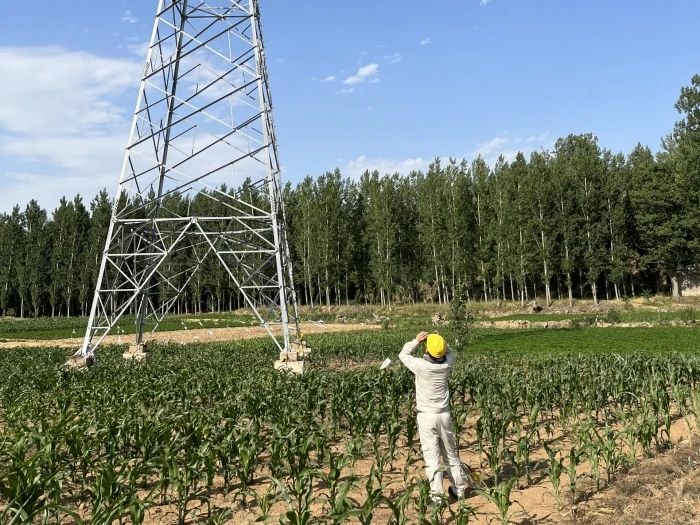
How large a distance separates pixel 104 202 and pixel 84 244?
7369 millimetres

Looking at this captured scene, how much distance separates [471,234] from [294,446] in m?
54.5

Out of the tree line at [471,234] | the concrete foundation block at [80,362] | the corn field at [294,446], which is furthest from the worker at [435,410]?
the tree line at [471,234]

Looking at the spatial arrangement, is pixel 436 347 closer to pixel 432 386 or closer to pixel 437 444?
pixel 432 386

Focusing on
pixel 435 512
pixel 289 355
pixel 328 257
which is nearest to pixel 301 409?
pixel 435 512

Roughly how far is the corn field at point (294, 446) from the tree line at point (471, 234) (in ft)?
143

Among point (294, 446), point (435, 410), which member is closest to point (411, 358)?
point (435, 410)

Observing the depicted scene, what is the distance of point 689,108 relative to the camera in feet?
165

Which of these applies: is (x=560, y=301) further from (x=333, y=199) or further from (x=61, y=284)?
(x=61, y=284)

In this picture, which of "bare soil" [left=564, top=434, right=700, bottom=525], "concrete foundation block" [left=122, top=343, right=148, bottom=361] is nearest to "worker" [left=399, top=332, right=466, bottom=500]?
"bare soil" [left=564, top=434, right=700, bottom=525]

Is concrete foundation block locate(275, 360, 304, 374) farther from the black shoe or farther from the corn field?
the black shoe

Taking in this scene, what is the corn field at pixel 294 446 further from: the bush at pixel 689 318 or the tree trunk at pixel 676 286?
the tree trunk at pixel 676 286

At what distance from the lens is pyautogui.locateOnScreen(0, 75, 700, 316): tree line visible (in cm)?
5181

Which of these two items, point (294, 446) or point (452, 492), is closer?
point (452, 492)

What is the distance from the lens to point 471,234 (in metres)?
58.9
